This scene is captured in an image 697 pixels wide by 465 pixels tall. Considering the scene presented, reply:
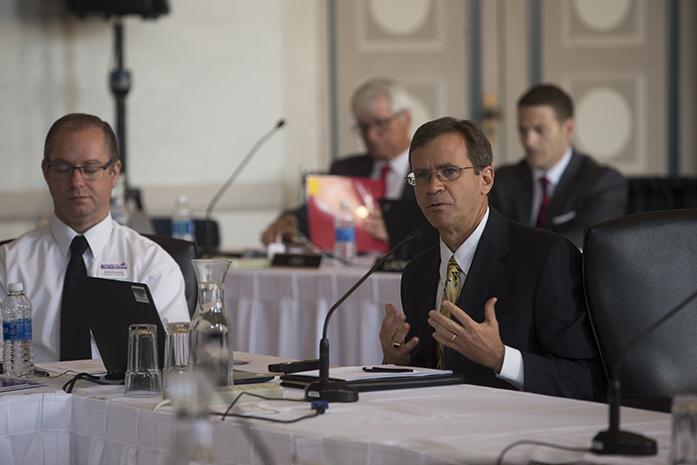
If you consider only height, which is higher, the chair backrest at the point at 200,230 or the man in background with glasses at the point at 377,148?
the man in background with glasses at the point at 377,148

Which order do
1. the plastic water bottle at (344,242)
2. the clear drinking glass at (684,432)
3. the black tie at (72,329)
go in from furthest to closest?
1. the plastic water bottle at (344,242)
2. the black tie at (72,329)
3. the clear drinking glass at (684,432)

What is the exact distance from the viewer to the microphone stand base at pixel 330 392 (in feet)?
7.95

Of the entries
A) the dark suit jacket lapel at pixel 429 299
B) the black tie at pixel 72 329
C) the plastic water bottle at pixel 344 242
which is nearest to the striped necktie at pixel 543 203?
the plastic water bottle at pixel 344 242

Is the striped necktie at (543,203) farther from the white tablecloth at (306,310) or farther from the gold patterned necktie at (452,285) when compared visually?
the gold patterned necktie at (452,285)

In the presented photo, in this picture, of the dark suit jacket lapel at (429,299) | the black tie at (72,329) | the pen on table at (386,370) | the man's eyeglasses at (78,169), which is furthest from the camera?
the man's eyeglasses at (78,169)

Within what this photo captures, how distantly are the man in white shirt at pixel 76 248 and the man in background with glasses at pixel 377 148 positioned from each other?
7.47ft

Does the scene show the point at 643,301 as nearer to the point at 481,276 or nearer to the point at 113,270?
the point at 481,276

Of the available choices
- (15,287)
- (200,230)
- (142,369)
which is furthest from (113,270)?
(200,230)

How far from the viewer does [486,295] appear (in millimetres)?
2910

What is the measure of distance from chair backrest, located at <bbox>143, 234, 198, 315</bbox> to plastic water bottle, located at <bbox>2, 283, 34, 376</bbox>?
0.57 meters

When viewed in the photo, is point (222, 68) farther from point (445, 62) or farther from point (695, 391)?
point (695, 391)

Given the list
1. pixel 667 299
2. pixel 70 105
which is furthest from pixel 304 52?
pixel 667 299

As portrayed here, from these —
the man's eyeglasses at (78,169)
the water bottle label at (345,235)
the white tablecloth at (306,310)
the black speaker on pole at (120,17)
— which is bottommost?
the white tablecloth at (306,310)

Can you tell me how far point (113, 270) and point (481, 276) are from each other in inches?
42.7
